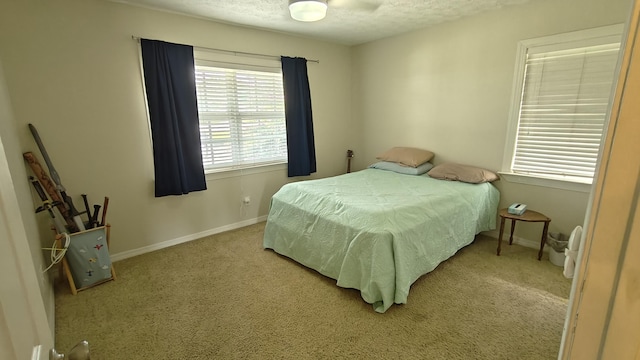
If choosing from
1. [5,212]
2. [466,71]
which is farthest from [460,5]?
[5,212]

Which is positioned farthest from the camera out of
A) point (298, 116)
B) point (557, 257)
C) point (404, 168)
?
point (298, 116)

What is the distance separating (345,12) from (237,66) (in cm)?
135

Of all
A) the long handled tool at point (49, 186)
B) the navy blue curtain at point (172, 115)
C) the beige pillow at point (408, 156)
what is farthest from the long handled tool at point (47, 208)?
the beige pillow at point (408, 156)

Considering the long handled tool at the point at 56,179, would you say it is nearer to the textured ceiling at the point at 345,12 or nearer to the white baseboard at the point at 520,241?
the textured ceiling at the point at 345,12

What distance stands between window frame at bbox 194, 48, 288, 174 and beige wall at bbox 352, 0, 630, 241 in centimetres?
152

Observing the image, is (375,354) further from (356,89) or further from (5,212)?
(356,89)

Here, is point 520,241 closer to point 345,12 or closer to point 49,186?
point 345,12

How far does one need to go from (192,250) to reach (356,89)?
3246mm

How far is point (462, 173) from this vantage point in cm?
314

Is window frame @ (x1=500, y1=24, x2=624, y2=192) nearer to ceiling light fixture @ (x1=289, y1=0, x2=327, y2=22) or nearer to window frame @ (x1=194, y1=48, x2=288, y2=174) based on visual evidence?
ceiling light fixture @ (x1=289, y1=0, x2=327, y2=22)

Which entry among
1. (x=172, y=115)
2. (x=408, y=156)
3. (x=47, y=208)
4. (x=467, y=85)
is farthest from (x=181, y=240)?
(x=467, y=85)

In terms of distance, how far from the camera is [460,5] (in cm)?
280

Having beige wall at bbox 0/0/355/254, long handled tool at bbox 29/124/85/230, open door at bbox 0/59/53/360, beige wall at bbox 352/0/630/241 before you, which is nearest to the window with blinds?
beige wall at bbox 352/0/630/241

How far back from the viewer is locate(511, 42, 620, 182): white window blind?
246 centimetres
